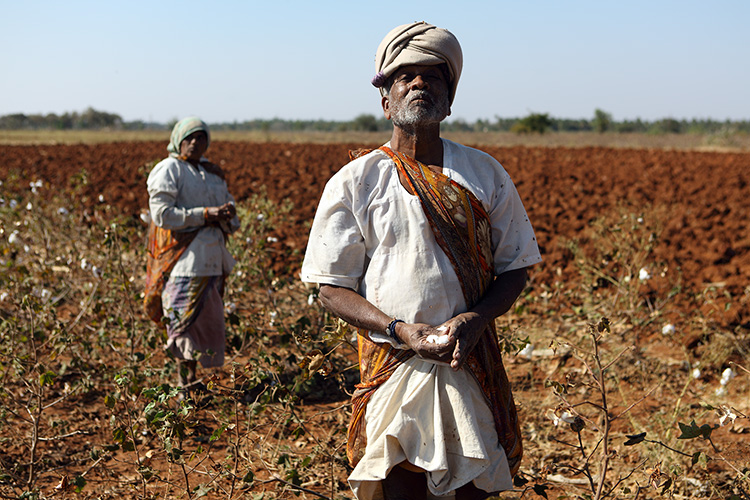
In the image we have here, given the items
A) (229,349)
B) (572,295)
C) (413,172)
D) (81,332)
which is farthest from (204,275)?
(572,295)

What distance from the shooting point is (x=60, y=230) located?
6.77 meters

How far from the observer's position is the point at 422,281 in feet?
6.25

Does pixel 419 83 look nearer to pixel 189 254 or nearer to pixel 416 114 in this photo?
pixel 416 114

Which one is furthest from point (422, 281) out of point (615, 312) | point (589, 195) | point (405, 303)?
point (589, 195)

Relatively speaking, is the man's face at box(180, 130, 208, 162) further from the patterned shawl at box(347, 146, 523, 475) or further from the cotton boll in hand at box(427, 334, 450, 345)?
the cotton boll in hand at box(427, 334, 450, 345)

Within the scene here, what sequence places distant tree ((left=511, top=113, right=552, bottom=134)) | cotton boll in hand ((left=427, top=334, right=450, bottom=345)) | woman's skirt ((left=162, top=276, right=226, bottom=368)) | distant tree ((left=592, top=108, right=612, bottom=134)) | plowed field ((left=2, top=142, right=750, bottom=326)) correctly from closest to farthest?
cotton boll in hand ((left=427, top=334, right=450, bottom=345))
woman's skirt ((left=162, top=276, right=226, bottom=368))
plowed field ((left=2, top=142, right=750, bottom=326))
distant tree ((left=511, top=113, right=552, bottom=134))
distant tree ((left=592, top=108, right=612, bottom=134))

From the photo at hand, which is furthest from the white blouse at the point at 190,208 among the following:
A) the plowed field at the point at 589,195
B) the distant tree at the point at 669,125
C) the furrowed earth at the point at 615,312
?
the distant tree at the point at 669,125

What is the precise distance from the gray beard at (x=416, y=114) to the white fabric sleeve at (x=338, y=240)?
0.73 feet

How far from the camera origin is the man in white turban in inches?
75.0

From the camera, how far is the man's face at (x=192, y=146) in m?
4.16

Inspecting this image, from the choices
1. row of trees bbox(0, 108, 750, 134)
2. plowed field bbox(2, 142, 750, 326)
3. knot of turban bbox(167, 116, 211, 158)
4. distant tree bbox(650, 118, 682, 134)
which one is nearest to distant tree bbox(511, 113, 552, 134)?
row of trees bbox(0, 108, 750, 134)

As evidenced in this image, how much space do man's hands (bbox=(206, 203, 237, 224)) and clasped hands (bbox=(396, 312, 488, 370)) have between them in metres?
2.33

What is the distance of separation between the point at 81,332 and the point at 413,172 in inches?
160

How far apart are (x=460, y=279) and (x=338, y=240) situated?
0.34 m
